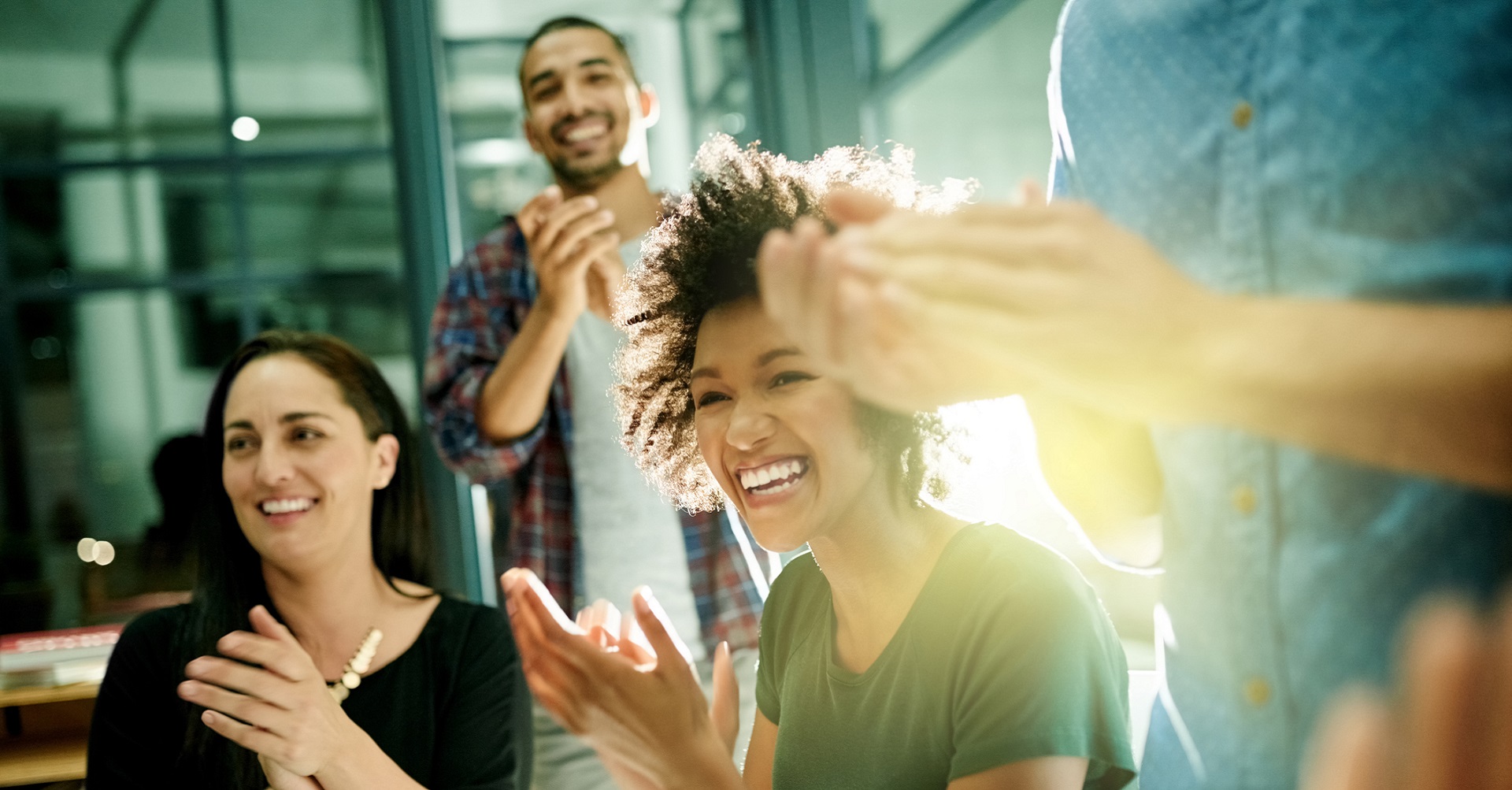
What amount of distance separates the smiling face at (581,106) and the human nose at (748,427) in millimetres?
613

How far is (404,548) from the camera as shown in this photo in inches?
35.9

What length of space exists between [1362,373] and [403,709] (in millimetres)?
747

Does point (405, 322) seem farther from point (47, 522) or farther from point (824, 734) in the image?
point (824, 734)

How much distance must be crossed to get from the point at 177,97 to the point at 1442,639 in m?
2.34

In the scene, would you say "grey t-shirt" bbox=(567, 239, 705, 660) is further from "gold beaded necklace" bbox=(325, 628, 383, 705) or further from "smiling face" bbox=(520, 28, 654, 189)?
"gold beaded necklace" bbox=(325, 628, 383, 705)

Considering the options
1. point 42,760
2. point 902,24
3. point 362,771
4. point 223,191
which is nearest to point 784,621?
point 362,771

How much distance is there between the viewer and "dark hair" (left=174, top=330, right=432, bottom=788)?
2.57 feet

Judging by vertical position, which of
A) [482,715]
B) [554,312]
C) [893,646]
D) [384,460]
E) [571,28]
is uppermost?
[571,28]

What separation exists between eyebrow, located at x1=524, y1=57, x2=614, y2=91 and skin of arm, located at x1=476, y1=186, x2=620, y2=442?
0.75 feet

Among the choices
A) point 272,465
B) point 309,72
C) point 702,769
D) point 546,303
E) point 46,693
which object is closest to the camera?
point 702,769

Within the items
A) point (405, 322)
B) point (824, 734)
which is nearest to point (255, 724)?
point (824, 734)

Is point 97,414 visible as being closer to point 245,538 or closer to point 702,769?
point 245,538

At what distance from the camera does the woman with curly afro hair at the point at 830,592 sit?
1.61 feet

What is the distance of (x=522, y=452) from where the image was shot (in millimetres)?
1090
